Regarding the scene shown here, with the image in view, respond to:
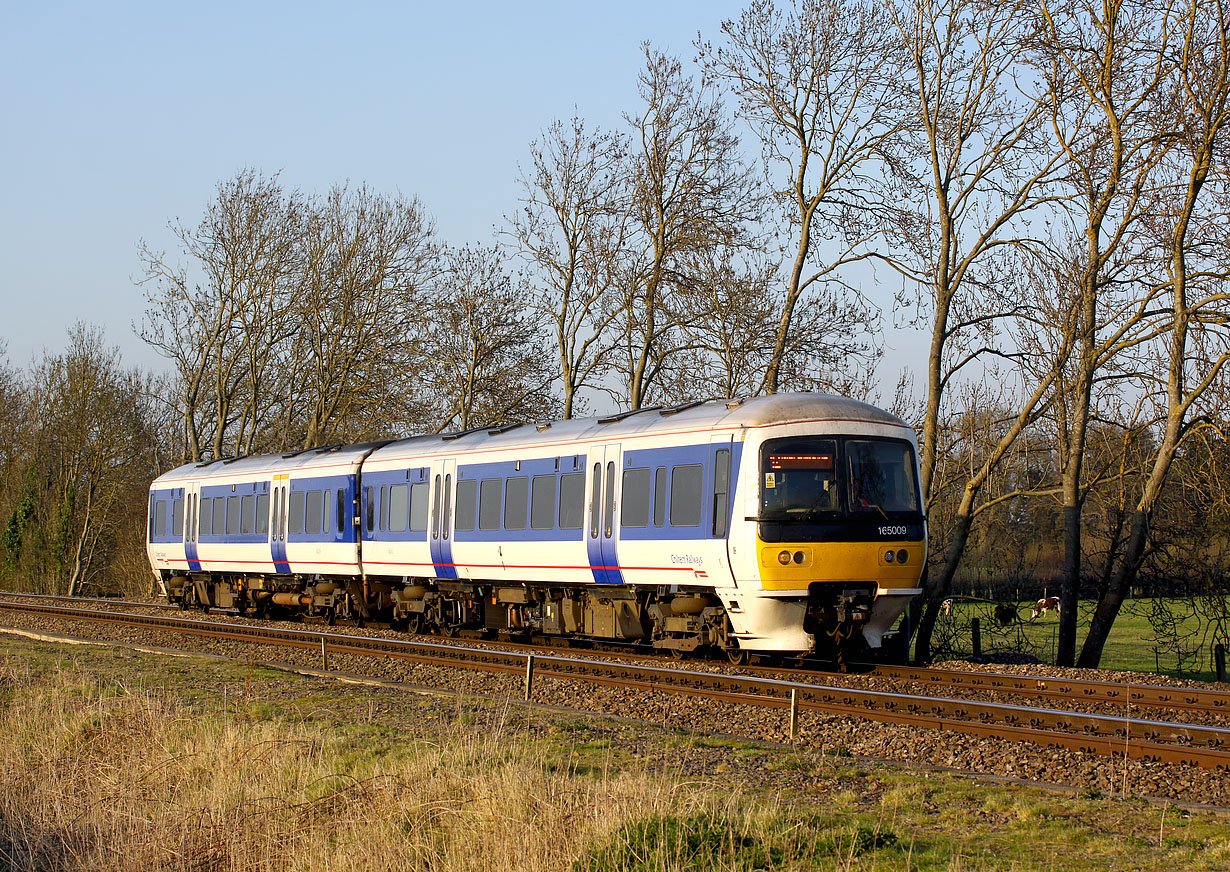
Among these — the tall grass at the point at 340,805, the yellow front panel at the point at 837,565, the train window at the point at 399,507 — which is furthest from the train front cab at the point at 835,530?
the train window at the point at 399,507

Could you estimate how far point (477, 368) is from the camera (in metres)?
34.4

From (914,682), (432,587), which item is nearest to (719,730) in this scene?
(914,682)

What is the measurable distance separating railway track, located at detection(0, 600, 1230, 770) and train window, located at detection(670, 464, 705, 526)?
1.87m

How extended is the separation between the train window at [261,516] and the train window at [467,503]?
24.3ft

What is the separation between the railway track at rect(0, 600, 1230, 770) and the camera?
964 centimetres

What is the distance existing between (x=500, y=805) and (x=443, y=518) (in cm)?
1305

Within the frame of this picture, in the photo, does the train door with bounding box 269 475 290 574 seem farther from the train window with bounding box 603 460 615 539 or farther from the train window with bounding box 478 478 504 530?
the train window with bounding box 603 460 615 539

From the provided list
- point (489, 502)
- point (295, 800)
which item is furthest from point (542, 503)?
point (295, 800)

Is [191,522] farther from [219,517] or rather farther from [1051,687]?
[1051,687]

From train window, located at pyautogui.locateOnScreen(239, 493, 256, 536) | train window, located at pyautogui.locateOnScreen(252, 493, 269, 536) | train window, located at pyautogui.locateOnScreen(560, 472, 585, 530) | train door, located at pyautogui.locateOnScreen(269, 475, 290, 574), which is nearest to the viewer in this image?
train window, located at pyautogui.locateOnScreen(560, 472, 585, 530)

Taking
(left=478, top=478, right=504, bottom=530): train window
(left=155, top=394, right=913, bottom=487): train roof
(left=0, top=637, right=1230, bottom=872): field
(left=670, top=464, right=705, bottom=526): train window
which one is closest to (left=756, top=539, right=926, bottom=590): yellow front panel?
(left=670, top=464, right=705, bottom=526): train window

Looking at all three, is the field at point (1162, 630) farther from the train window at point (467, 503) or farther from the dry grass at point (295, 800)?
the dry grass at point (295, 800)

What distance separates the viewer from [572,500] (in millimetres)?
17453

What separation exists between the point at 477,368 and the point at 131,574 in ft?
54.5
